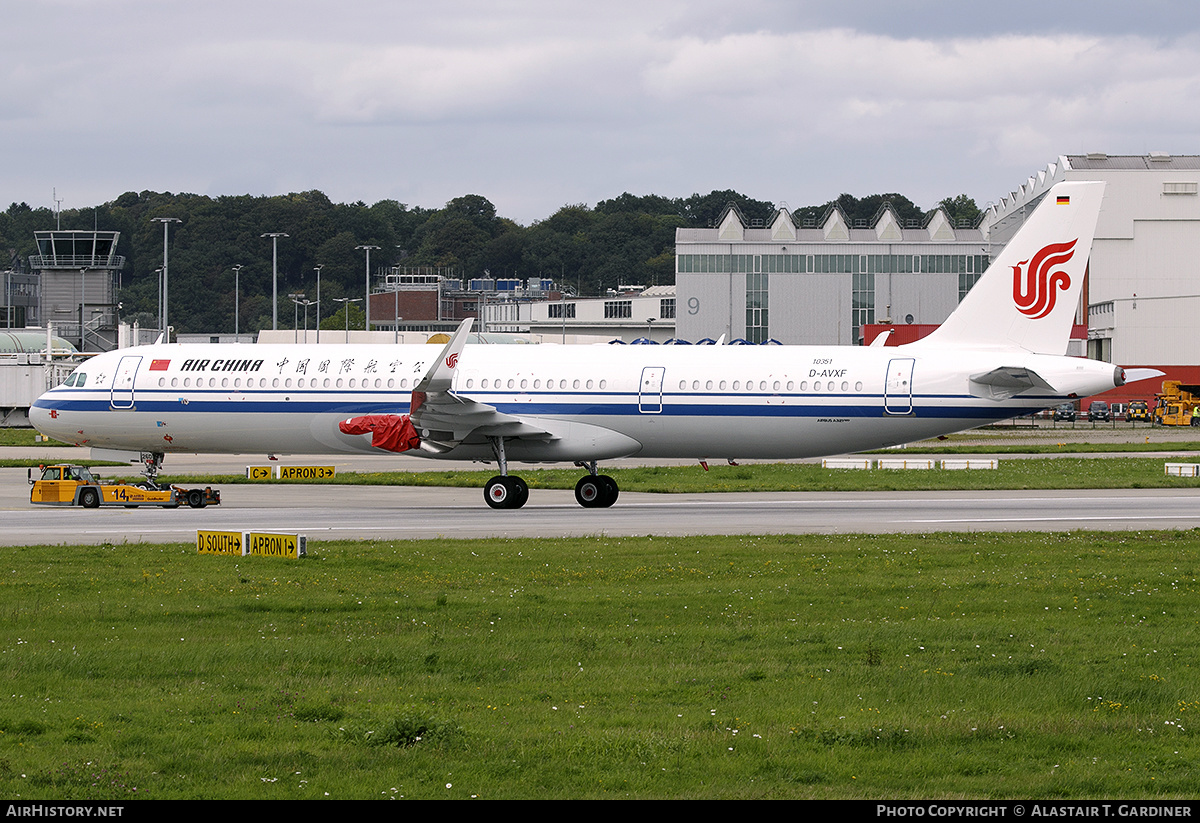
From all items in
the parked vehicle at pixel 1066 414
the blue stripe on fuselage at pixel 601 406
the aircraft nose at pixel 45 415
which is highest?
the blue stripe on fuselage at pixel 601 406

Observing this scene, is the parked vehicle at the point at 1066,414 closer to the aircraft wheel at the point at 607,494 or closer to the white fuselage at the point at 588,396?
the white fuselage at the point at 588,396

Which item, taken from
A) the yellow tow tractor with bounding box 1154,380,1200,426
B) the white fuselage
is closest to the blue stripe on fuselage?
the white fuselage

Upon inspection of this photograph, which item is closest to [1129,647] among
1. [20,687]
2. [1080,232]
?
[20,687]

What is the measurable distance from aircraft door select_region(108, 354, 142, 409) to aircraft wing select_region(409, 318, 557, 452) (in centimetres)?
904

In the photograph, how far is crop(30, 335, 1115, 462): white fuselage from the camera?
3400 cm

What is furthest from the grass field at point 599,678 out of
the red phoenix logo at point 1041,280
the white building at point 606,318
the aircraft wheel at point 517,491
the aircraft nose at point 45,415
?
the white building at point 606,318

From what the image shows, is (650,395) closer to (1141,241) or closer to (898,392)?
(898,392)

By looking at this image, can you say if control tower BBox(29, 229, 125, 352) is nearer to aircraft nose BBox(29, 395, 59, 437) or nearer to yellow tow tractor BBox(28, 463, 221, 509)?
aircraft nose BBox(29, 395, 59, 437)

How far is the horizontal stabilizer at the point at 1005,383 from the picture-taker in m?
32.6

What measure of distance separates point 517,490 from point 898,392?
33.6ft

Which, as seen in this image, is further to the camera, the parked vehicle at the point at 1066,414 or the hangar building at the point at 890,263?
the hangar building at the point at 890,263

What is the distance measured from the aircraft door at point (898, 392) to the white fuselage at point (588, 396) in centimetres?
4

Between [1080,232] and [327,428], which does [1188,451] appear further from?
[327,428]

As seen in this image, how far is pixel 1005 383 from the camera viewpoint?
32.9m
